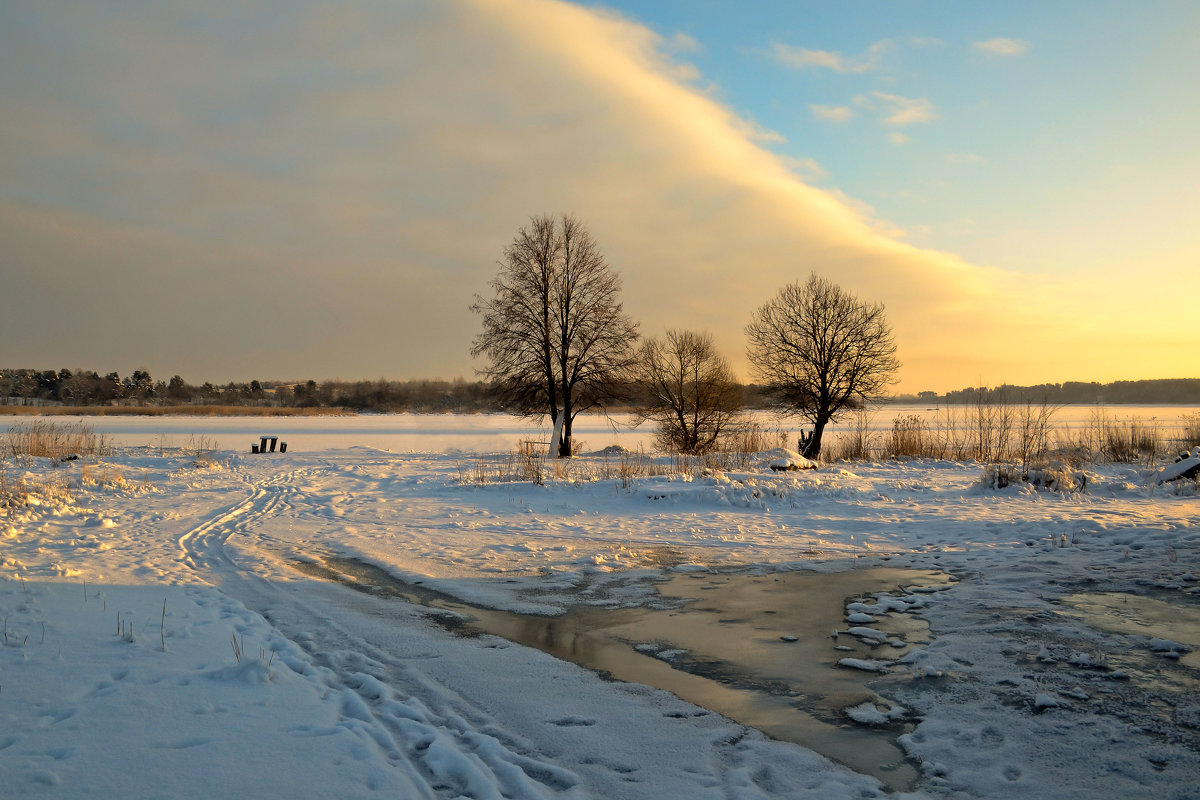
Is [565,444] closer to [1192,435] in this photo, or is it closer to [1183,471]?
[1183,471]

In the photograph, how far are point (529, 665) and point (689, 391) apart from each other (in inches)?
923

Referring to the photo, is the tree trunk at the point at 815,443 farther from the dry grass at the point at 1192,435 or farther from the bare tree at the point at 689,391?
the dry grass at the point at 1192,435

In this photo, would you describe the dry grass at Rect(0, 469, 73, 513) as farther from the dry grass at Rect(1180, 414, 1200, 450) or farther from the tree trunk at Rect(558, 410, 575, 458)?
the dry grass at Rect(1180, 414, 1200, 450)

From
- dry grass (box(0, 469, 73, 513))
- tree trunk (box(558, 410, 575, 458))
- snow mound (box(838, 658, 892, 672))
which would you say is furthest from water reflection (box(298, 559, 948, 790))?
tree trunk (box(558, 410, 575, 458))

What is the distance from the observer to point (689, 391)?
90.6 feet

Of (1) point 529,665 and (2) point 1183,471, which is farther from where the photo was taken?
(2) point 1183,471

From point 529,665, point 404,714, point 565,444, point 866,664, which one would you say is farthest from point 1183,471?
point 565,444

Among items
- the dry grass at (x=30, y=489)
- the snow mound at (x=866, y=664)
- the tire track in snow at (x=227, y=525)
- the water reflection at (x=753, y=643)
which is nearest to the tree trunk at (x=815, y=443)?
the tire track in snow at (x=227, y=525)

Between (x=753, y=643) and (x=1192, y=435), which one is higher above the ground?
(x=1192, y=435)

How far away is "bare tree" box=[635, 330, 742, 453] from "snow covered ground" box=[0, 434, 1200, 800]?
16489mm

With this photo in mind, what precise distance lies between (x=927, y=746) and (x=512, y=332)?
24.8 metres

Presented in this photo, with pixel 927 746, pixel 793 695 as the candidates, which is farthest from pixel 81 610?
pixel 927 746

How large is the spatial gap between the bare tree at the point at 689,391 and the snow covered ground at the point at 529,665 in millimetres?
16489

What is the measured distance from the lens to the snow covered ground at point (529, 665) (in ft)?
10.0
